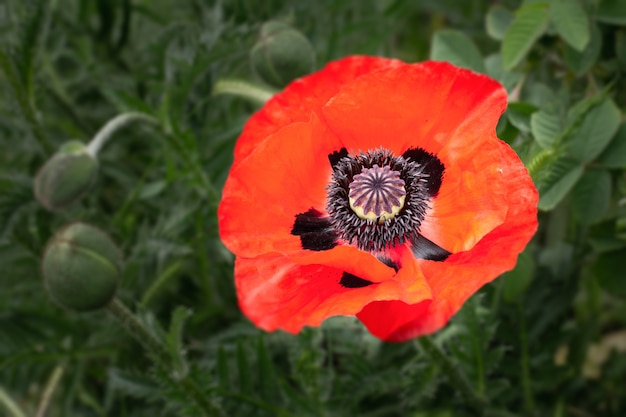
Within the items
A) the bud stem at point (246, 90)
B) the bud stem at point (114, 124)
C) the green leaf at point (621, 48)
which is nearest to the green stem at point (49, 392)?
the bud stem at point (114, 124)

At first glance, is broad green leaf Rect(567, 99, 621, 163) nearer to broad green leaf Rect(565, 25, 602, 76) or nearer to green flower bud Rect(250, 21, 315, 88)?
broad green leaf Rect(565, 25, 602, 76)

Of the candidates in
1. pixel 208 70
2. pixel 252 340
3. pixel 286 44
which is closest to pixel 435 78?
pixel 286 44

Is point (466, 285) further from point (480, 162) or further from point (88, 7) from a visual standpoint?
point (88, 7)

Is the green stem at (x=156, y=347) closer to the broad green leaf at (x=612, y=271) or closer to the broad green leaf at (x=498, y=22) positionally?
the broad green leaf at (x=612, y=271)

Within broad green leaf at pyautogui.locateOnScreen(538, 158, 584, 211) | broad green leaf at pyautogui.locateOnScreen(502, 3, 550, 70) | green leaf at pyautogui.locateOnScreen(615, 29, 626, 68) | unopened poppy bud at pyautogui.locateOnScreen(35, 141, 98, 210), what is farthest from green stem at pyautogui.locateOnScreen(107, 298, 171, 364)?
green leaf at pyautogui.locateOnScreen(615, 29, 626, 68)

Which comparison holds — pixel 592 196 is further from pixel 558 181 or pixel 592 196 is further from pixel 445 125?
pixel 445 125

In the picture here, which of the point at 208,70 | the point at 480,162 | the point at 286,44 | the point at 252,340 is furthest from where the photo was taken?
the point at 208,70

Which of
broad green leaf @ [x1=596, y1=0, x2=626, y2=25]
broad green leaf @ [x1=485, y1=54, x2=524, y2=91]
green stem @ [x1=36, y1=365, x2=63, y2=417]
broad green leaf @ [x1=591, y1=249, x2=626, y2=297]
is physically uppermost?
broad green leaf @ [x1=596, y1=0, x2=626, y2=25]
